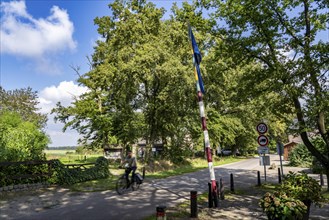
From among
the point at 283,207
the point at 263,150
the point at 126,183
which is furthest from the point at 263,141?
the point at 283,207

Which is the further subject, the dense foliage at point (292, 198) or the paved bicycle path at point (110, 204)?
the paved bicycle path at point (110, 204)

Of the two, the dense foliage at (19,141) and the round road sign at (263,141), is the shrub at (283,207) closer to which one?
the round road sign at (263,141)

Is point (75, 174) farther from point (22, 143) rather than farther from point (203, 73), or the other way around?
point (203, 73)

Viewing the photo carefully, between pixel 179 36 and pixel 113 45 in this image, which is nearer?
pixel 179 36

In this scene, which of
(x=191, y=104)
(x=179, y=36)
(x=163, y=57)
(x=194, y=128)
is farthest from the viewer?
(x=194, y=128)

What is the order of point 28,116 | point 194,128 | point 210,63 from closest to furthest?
point 210,63
point 194,128
point 28,116

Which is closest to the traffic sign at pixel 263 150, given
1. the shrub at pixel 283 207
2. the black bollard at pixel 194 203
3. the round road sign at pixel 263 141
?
the round road sign at pixel 263 141

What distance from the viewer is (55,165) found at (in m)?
16.3

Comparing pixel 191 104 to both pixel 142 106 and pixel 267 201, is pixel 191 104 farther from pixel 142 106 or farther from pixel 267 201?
pixel 267 201

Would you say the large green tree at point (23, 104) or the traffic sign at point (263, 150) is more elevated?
the large green tree at point (23, 104)

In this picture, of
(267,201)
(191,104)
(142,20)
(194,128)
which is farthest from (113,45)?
(267,201)

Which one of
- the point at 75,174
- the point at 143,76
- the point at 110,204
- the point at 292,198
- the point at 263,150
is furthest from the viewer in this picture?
the point at 143,76

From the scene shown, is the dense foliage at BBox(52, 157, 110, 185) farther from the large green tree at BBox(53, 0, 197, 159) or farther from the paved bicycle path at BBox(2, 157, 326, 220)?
the large green tree at BBox(53, 0, 197, 159)

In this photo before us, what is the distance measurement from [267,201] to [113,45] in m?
24.1
